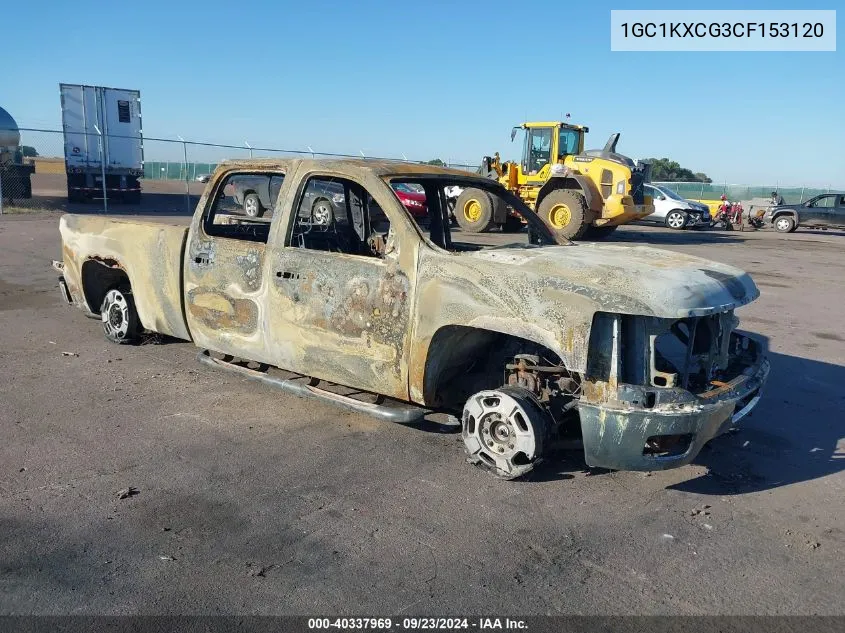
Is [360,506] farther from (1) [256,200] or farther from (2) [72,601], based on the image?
(1) [256,200]

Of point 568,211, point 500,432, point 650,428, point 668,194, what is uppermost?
point 668,194

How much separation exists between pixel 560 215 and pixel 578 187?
0.84m

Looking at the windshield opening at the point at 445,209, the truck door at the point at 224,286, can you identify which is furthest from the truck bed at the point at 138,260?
the windshield opening at the point at 445,209

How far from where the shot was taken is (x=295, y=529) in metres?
3.43

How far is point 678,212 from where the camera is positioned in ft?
84.8

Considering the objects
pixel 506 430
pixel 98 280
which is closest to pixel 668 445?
pixel 506 430

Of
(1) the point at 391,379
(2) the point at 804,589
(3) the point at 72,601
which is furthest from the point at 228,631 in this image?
(2) the point at 804,589

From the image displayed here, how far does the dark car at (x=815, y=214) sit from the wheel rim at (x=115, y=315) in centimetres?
2650

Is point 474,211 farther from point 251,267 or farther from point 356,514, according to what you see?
point 356,514

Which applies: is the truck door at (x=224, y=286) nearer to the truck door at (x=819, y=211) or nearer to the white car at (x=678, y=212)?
the white car at (x=678, y=212)

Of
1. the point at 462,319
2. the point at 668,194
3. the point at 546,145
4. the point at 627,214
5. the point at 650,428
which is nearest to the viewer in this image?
the point at 650,428

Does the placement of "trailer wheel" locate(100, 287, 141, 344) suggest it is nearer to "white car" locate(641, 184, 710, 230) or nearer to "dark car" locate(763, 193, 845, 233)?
"white car" locate(641, 184, 710, 230)

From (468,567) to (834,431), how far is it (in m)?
3.37

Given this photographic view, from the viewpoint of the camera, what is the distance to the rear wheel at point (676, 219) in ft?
84.3
